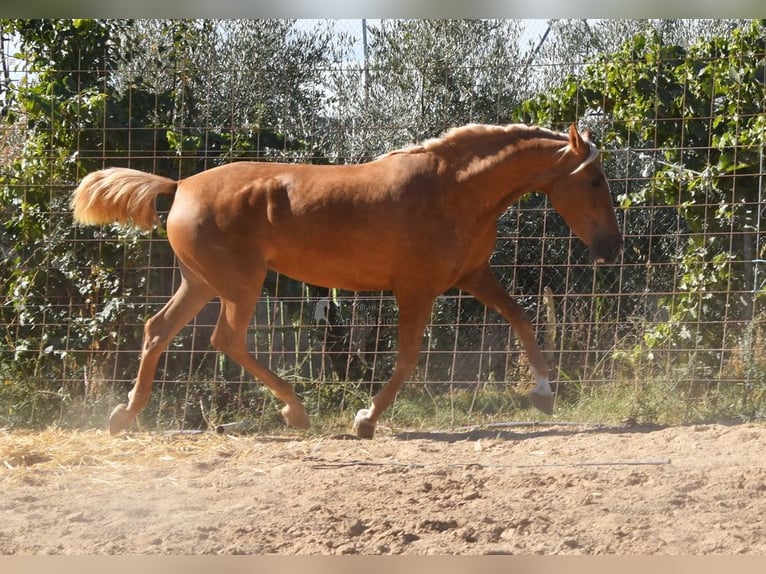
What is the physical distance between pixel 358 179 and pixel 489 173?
87cm

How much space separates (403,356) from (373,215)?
0.96 meters

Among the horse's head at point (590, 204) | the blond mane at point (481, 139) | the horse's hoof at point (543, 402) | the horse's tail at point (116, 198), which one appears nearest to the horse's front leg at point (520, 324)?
the horse's hoof at point (543, 402)

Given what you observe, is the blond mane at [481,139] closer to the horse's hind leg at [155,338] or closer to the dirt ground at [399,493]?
the horse's hind leg at [155,338]

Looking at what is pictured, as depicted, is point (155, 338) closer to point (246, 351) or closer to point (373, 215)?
point (246, 351)

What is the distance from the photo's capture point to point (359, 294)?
823cm

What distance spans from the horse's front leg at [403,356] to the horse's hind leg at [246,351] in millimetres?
441

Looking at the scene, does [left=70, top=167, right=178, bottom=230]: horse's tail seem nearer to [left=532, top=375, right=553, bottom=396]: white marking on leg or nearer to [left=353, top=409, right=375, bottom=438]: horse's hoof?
[left=353, top=409, right=375, bottom=438]: horse's hoof

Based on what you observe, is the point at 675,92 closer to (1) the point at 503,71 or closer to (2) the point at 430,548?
(1) the point at 503,71

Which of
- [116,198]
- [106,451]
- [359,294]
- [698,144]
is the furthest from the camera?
[359,294]

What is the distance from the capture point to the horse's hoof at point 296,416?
249 inches

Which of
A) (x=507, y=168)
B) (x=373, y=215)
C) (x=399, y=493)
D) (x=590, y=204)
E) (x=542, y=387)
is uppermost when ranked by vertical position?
(x=507, y=168)

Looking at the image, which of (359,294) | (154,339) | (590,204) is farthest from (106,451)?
(590,204)

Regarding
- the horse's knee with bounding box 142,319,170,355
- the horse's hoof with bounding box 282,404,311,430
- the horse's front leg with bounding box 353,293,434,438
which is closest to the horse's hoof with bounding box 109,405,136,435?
the horse's knee with bounding box 142,319,170,355

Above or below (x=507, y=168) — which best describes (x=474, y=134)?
above
